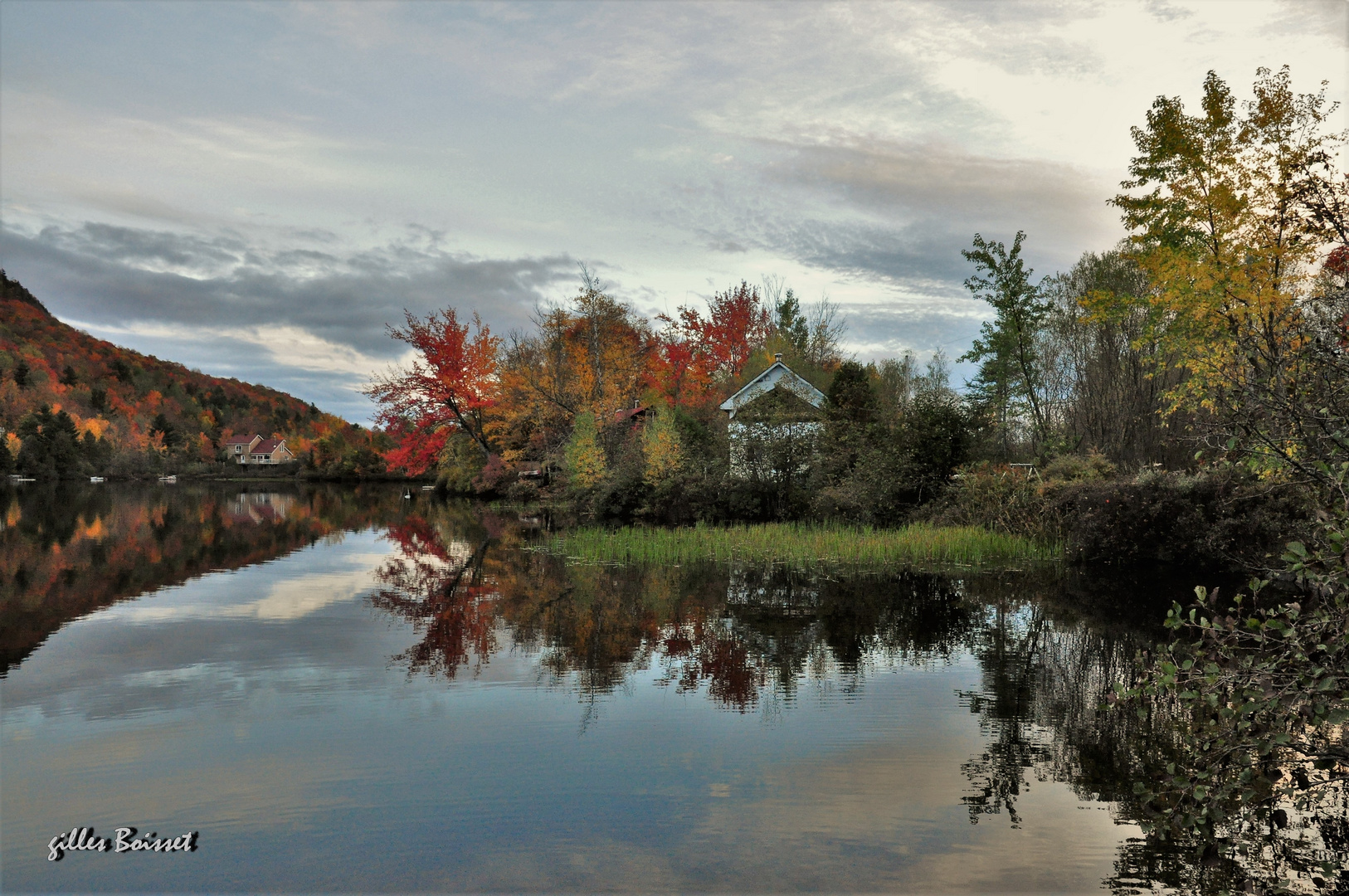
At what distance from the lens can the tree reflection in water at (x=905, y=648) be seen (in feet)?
14.4

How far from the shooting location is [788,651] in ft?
28.6

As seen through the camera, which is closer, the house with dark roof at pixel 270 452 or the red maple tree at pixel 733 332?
the red maple tree at pixel 733 332

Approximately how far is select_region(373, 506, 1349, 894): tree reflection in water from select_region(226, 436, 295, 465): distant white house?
112m

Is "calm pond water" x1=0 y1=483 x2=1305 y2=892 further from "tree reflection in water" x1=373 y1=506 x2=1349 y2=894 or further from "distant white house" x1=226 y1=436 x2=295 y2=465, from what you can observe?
"distant white house" x1=226 y1=436 x2=295 y2=465

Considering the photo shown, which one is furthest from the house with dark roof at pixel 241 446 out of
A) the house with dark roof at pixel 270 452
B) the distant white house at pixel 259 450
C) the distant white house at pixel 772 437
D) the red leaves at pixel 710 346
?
the distant white house at pixel 772 437

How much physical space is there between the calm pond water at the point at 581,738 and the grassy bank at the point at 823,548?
2.45m

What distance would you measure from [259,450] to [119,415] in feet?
92.5

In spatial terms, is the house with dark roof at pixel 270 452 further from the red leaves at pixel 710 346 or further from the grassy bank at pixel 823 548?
the grassy bank at pixel 823 548

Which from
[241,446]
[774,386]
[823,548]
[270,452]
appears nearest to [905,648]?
[823,548]

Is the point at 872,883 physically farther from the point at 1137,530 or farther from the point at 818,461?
the point at 818,461

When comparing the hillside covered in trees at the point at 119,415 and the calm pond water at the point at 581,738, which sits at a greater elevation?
the hillside covered in trees at the point at 119,415

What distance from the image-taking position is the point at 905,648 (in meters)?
8.91

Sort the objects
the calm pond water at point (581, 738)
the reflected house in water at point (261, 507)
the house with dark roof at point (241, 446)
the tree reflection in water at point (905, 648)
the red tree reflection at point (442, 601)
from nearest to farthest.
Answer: the calm pond water at point (581, 738), the tree reflection in water at point (905, 648), the red tree reflection at point (442, 601), the reflected house in water at point (261, 507), the house with dark roof at point (241, 446)

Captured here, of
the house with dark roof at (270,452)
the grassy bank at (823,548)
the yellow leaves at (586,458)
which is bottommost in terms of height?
the grassy bank at (823,548)
